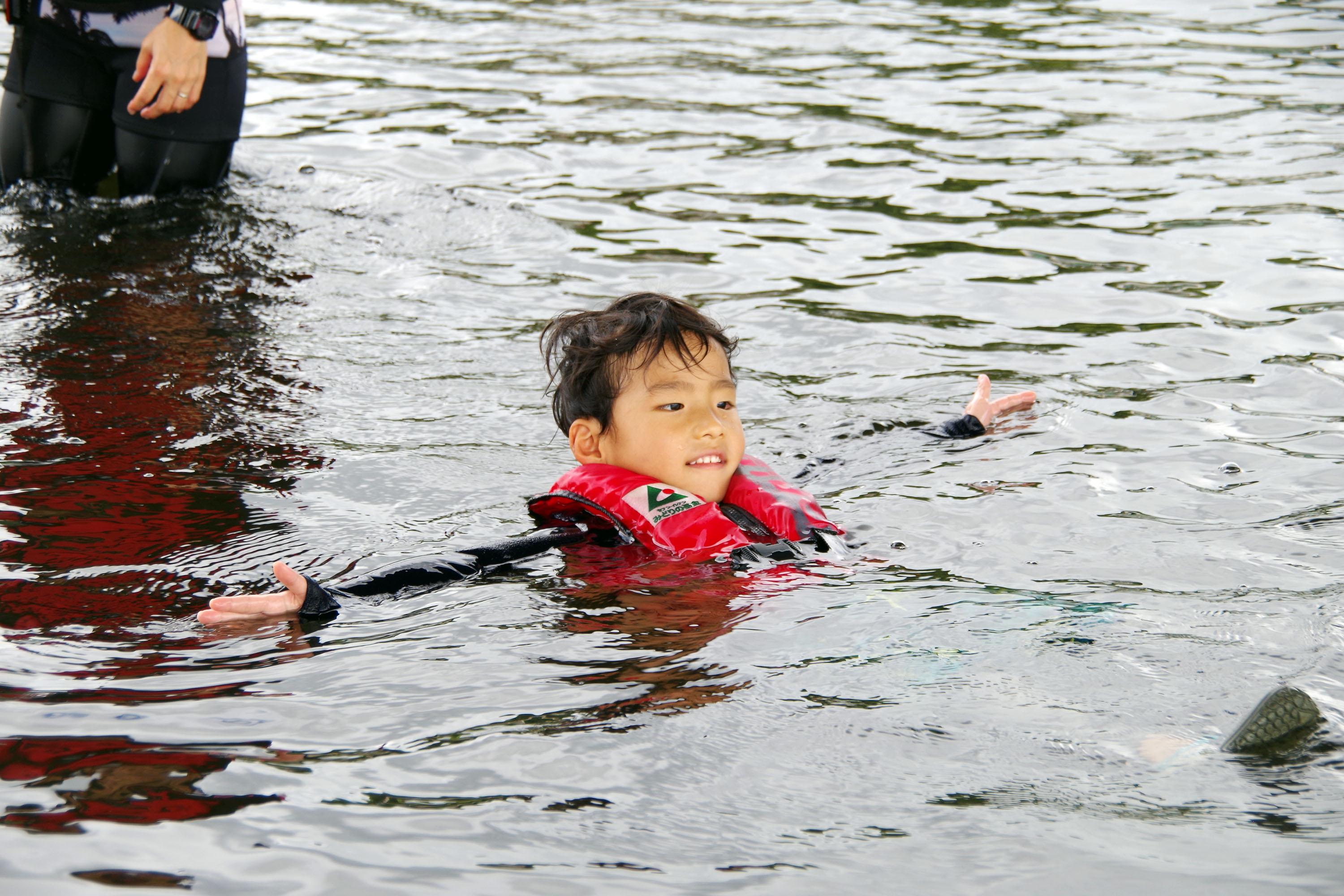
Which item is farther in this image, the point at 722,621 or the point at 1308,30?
the point at 1308,30

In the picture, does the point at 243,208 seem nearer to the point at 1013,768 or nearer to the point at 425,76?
the point at 425,76

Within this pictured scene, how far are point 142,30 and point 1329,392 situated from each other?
17.2 ft

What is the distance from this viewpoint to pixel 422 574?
3.38m

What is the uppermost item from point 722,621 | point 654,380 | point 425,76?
point 425,76

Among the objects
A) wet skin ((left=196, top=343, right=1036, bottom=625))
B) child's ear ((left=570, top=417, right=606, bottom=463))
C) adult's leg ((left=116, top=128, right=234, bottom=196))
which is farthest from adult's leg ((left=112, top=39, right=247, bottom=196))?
wet skin ((left=196, top=343, right=1036, bottom=625))

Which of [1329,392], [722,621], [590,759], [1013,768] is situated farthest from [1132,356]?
[590,759]

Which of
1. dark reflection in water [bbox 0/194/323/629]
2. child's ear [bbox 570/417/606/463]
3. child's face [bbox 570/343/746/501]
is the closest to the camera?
dark reflection in water [bbox 0/194/323/629]

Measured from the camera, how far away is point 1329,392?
4859 mm

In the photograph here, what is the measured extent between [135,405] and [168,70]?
5.73 feet

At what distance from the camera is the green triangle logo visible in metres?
3.75

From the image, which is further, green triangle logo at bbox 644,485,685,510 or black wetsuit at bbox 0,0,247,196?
black wetsuit at bbox 0,0,247,196

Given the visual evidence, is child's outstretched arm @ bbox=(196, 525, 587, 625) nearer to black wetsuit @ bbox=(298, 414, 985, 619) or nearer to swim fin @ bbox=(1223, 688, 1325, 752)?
black wetsuit @ bbox=(298, 414, 985, 619)

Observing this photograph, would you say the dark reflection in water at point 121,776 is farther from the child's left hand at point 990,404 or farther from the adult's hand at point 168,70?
the adult's hand at point 168,70

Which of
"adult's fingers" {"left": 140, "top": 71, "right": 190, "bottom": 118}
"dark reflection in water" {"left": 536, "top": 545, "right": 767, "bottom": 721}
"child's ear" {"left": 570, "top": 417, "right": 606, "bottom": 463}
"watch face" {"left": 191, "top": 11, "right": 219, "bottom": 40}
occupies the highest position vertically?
"watch face" {"left": 191, "top": 11, "right": 219, "bottom": 40}
